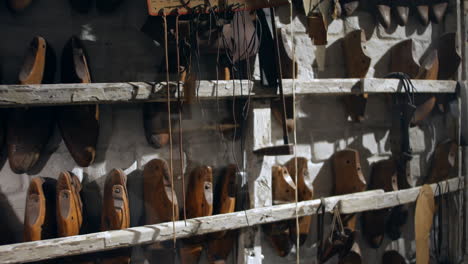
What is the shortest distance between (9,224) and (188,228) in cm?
77

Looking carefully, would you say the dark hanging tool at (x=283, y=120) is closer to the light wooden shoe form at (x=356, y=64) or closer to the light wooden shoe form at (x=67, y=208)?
the light wooden shoe form at (x=356, y=64)

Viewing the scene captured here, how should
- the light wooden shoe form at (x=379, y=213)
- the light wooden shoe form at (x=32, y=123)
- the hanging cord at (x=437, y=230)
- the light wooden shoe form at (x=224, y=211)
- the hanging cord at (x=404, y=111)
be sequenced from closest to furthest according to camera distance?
the light wooden shoe form at (x=32, y=123)
the light wooden shoe form at (x=224, y=211)
the hanging cord at (x=404, y=111)
the light wooden shoe form at (x=379, y=213)
the hanging cord at (x=437, y=230)

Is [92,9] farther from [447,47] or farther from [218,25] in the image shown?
[447,47]

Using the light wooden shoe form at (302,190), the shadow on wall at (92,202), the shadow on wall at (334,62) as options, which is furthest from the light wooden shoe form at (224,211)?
the shadow on wall at (334,62)

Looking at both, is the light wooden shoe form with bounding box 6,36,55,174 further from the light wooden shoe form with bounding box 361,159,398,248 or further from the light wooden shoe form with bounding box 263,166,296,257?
the light wooden shoe form with bounding box 361,159,398,248

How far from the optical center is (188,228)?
2.04 m

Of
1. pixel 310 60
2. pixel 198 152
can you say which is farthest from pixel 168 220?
pixel 310 60

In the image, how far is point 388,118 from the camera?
9.54ft

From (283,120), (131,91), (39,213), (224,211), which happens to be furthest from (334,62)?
(39,213)

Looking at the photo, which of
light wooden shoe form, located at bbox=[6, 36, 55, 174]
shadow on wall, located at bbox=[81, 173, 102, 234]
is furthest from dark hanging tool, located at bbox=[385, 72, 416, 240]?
light wooden shoe form, located at bbox=[6, 36, 55, 174]

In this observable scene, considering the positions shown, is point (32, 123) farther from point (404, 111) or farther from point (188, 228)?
point (404, 111)

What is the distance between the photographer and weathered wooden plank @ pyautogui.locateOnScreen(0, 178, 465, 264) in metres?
1.76

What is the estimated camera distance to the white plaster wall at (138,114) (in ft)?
6.44

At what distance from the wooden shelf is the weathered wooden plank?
1.82 feet
